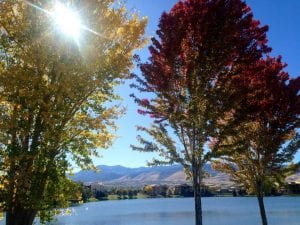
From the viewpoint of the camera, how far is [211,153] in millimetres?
14727

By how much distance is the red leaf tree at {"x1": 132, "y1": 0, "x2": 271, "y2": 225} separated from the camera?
14312mm

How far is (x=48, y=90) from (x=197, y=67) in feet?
18.6

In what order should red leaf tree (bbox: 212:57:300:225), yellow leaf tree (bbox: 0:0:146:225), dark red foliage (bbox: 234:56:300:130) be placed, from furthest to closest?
dark red foliage (bbox: 234:56:300:130), red leaf tree (bbox: 212:57:300:225), yellow leaf tree (bbox: 0:0:146:225)

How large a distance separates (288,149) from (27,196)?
46.5ft

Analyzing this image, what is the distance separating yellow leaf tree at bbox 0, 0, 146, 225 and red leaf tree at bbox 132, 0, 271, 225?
6.11ft

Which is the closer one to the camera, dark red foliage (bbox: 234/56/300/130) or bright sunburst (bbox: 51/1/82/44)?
bright sunburst (bbox: 51/1/82/44)

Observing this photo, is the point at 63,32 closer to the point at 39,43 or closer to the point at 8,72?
the point at 39,43

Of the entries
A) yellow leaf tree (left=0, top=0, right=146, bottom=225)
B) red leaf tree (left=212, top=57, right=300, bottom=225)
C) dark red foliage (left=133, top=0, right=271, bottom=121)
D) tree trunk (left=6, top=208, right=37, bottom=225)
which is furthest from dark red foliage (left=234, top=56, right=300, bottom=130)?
tree trunk (left=6, top=208, right=37, bottom=225)

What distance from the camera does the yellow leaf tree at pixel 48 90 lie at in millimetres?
12867

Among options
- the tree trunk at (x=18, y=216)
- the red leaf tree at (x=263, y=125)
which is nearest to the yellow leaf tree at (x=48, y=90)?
the tree trunk at (x=18, y=216)

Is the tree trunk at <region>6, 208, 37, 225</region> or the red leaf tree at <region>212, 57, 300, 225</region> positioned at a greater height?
the red leaf tree at <region>212, 57, 300, 225</region>

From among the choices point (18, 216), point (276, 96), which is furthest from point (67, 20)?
point (276, 96)

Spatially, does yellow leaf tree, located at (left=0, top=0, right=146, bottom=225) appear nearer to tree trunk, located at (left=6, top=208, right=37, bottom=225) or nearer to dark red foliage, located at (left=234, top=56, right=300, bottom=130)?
tree trunk, located at (left=6, top=208, right=37, bottom=225)

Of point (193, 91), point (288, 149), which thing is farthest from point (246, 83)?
point (288, 149)
